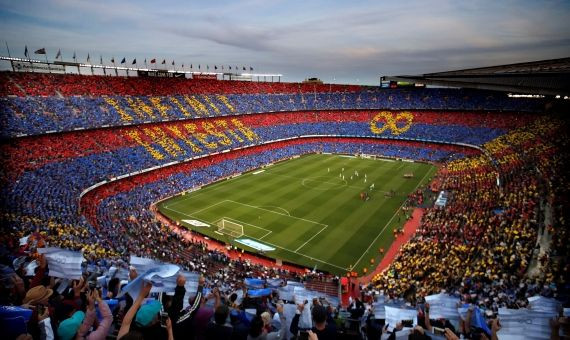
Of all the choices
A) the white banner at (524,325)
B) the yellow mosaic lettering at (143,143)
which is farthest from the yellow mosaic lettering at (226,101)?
the white banner at (524,325)

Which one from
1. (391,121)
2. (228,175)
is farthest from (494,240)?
(391,121)

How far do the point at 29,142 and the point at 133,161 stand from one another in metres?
10.1

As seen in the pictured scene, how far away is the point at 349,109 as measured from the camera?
7138cm

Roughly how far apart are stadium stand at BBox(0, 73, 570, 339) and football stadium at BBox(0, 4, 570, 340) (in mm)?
105

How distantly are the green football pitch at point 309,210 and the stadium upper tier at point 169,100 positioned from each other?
50.0ft

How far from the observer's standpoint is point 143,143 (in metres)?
43.2

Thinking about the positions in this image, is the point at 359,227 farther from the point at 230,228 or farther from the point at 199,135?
the point at 199,135

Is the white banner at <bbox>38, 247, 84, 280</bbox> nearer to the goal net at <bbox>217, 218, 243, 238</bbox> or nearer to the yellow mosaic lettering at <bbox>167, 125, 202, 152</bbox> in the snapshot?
the goal net at <bbox>217, 218, 243, 238</bbox>

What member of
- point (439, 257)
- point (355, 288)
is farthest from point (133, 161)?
point (439, 257)

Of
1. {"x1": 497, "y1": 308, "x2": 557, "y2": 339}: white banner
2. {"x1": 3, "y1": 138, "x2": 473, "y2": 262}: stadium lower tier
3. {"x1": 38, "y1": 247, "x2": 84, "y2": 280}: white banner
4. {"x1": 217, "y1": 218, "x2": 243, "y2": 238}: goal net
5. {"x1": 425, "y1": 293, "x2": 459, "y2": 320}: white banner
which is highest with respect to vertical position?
{"x1": 38, "y1": 247, "x2": 84, "y2": 280}: white banner

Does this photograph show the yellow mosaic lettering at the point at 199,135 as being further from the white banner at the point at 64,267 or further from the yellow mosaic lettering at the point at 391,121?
the white banner at the point at 64,267

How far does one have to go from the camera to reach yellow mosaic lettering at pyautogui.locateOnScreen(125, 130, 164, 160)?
42344mm

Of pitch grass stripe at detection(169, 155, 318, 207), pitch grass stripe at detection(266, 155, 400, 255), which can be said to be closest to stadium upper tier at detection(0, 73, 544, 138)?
pitch grass stripe at detection(169, 155, 318, 207)

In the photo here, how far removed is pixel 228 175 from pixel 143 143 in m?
12.0
